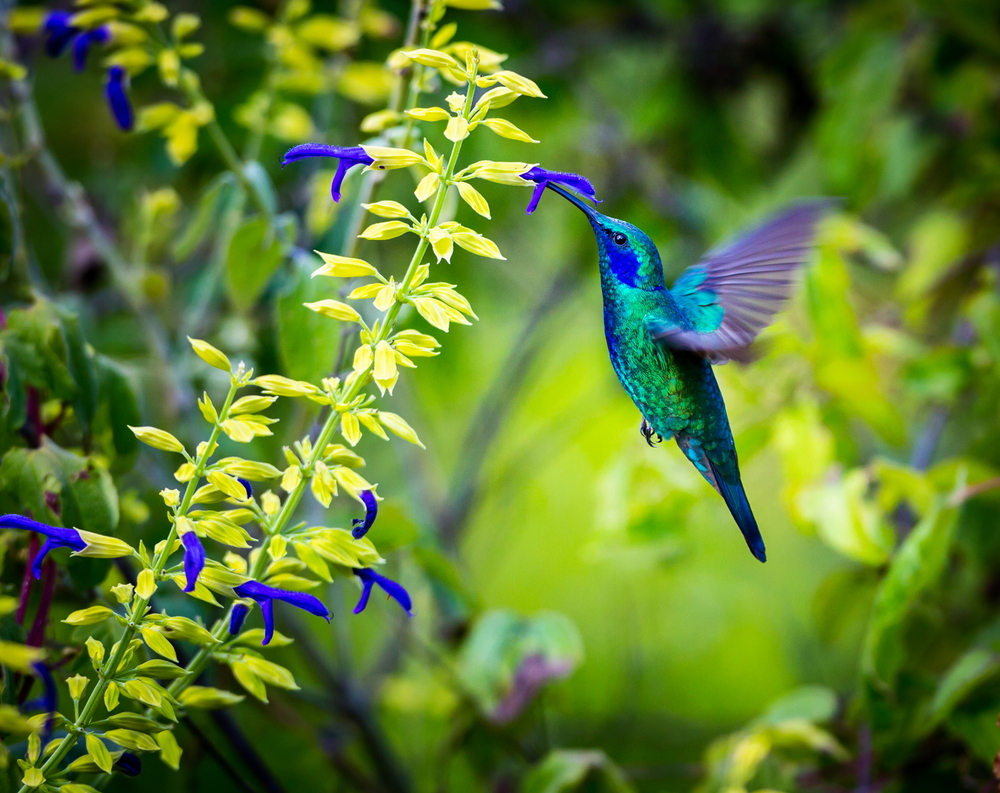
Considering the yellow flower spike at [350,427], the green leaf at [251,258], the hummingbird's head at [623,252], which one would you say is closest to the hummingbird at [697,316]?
the hummingbird's head at [623,252]

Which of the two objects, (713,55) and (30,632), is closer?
(30,632)

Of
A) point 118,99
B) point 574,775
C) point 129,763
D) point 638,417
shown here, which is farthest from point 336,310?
point 638,417

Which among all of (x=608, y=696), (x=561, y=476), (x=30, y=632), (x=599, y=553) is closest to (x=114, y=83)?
(x=30, y=632)

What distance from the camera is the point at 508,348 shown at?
8.80 ft

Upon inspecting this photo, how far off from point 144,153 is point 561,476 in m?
1.59

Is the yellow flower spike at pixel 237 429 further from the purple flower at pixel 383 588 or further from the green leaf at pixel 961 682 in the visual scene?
the green leaf at pixel 961 682

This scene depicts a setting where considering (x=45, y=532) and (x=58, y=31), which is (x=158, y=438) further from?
(x=58, y=31)

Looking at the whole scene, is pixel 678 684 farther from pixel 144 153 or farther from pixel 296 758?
pixel 144 153

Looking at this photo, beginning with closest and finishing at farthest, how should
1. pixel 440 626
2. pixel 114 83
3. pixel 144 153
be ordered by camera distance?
pixel 114 83 < pixel 440 626 < pixel 144 153

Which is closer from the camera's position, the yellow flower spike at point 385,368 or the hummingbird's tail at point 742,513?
the yellow flower spike at point 385,368

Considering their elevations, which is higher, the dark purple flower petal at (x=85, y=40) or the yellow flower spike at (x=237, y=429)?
the dark purple flower petal at (x=85, y=40)

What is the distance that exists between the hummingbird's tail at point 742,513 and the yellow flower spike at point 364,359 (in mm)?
331

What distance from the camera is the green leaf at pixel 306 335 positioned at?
699 millimetres

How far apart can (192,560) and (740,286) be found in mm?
502
